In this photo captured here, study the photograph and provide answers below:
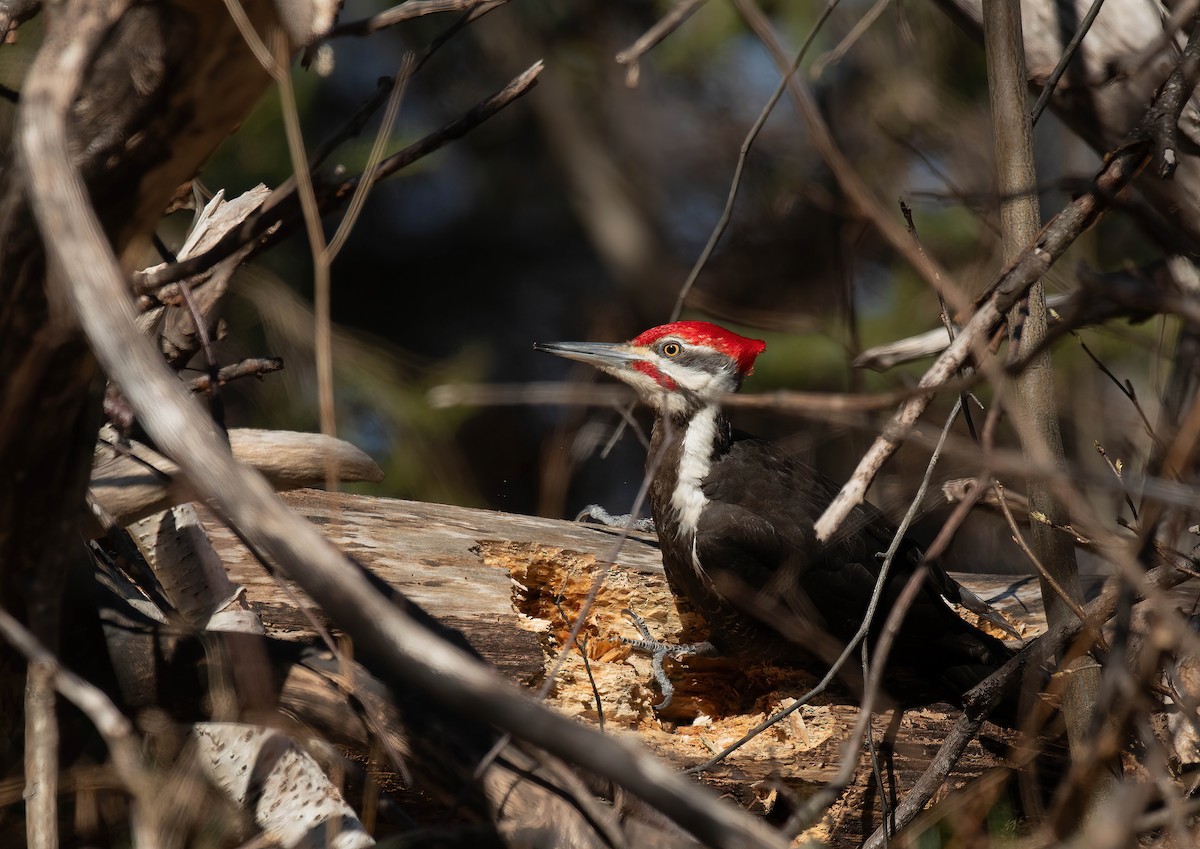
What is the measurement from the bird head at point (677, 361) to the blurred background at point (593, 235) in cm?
29

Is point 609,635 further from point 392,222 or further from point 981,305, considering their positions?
point 392,222

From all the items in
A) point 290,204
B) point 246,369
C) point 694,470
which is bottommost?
point 694,470

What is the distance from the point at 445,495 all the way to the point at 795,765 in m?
2.66

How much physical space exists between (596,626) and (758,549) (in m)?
0.54

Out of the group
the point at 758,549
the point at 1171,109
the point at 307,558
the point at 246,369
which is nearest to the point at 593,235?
the point at 758,549

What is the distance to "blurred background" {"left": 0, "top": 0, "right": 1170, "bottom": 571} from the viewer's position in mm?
4617

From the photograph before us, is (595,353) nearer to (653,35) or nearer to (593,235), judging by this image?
(653,35)

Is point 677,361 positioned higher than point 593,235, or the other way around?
point 677,361

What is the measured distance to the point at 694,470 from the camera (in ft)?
11.4

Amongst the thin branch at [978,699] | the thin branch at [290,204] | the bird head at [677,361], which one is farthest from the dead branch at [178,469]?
the thin branch at [978,699]

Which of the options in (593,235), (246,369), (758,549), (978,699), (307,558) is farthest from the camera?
(593,235)

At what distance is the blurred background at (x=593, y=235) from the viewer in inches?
182

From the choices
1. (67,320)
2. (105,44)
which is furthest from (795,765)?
(105,44)

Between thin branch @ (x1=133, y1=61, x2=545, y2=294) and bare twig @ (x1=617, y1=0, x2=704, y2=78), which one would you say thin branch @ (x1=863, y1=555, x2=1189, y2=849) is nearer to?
bare twig @ (x1=617, y1=0, x2=704, y2=78)
